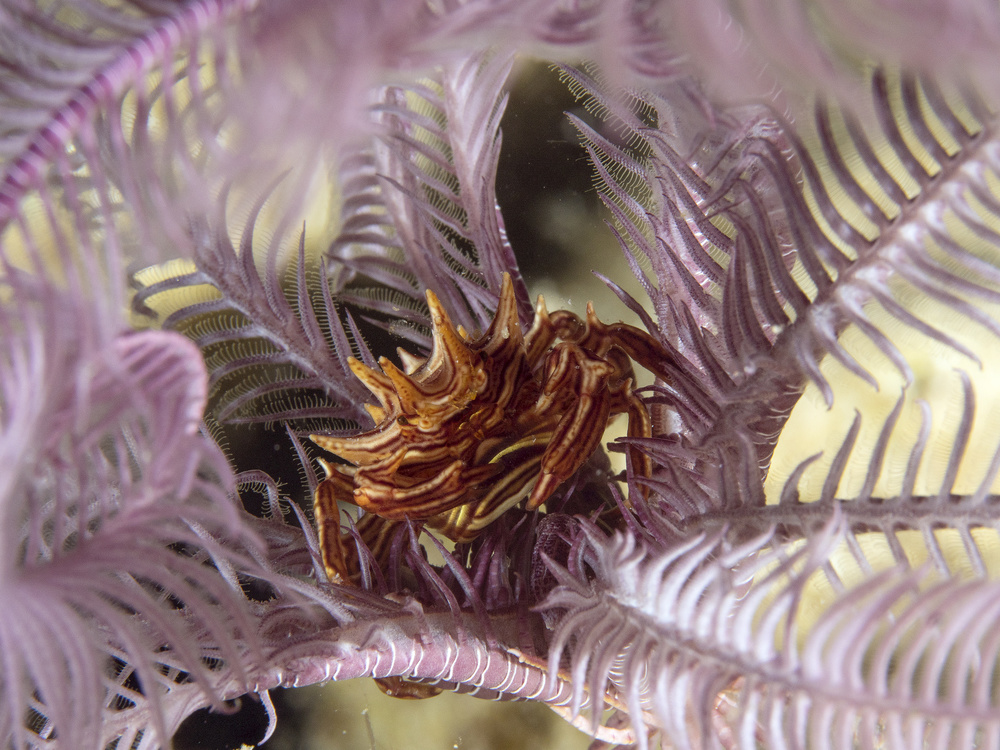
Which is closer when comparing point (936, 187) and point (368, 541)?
point (936, 187)

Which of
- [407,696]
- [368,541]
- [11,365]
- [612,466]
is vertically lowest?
[407,696]

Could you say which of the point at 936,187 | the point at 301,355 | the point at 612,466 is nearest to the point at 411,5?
the point at 936,187

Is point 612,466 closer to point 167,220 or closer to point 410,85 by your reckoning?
point 410,85

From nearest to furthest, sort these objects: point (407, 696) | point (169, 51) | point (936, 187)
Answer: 1. point (169, 51)
2. point (936, 187)
3. point (407, 696)

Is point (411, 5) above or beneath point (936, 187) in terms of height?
above

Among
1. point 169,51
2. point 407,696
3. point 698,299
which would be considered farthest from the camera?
point 407,696

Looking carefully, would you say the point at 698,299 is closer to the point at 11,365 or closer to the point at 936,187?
the point at 936,187
